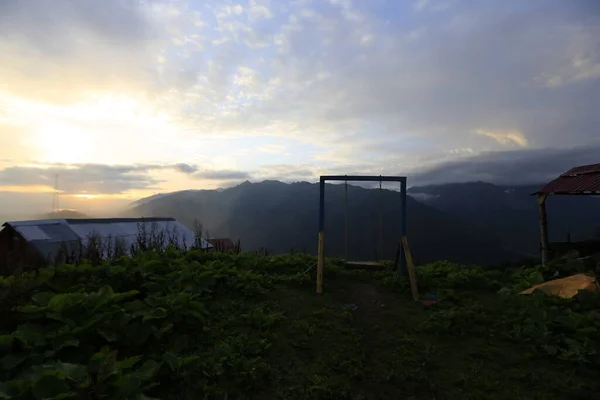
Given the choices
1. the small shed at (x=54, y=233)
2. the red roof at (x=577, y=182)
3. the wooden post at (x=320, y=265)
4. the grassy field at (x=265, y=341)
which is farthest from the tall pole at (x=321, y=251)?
the red roof at (x=577, y=182)

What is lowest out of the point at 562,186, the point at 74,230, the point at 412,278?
the point at 412,278

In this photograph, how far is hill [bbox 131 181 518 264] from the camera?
192ft

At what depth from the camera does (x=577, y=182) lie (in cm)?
1148

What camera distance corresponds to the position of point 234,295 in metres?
6.56

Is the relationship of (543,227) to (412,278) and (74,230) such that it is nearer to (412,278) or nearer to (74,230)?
(412,278)

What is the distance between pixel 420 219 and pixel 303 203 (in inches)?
1204

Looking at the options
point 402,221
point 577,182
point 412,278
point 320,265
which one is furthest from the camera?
point 577,182

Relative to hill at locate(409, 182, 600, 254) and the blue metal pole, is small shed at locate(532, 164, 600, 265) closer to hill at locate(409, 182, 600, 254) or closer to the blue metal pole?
the blue metal pole

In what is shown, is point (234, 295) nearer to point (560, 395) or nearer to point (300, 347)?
point (300, 347)

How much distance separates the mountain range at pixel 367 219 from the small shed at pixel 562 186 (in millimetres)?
34880

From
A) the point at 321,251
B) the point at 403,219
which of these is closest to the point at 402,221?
the point at 403,219

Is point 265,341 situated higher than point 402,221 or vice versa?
point 402,221

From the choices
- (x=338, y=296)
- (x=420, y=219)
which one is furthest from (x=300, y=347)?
(x=420, y=219)

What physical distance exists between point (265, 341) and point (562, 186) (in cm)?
1180
